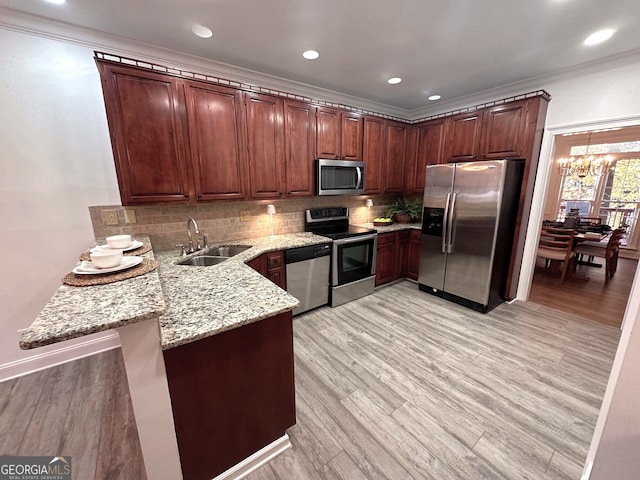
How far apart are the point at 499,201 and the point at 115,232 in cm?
398

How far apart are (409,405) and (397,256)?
2.42 m

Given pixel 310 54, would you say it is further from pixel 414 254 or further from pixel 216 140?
pixel 414 254

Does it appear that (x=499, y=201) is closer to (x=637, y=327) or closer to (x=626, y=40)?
(x=626, y=40)

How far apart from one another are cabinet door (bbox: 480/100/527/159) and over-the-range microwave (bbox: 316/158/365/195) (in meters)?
1.60

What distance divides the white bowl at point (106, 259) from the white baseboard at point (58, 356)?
1.75 metres

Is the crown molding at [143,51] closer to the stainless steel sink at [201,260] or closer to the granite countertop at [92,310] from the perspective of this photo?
the stainless steel sink at [201,260]

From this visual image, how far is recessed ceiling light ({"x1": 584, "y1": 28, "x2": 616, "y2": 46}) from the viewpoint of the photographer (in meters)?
2.02

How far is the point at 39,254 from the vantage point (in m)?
2.15

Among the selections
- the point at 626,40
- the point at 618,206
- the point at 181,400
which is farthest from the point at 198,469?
the point at 618,206

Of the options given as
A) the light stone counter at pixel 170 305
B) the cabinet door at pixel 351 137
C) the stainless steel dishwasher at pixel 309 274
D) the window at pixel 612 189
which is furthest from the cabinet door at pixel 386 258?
the window at pixel 612 189

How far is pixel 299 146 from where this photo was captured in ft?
9.64

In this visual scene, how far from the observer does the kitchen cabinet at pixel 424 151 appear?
3.71 metres

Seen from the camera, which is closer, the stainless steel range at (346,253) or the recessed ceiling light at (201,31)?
the recessed ceiling light at (201,31)

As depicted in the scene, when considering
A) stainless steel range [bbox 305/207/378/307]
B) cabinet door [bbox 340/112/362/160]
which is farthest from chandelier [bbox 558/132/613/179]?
stainless steel range [bbox 305/207/378/307]
